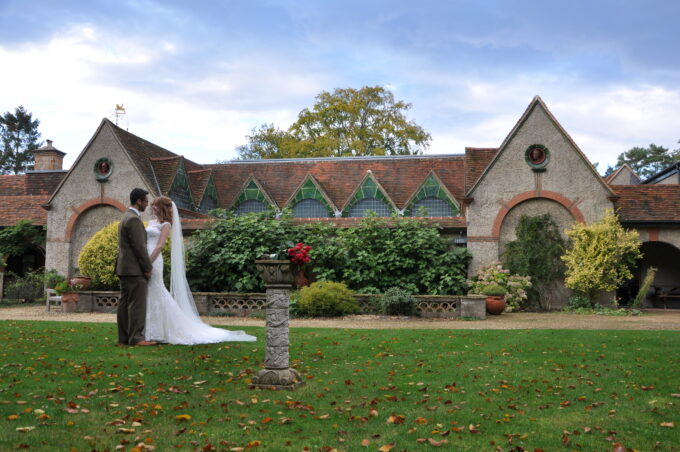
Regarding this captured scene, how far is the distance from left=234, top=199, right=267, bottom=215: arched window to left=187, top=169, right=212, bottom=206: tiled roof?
1802 mm

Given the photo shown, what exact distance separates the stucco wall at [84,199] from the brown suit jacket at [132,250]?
567 inches

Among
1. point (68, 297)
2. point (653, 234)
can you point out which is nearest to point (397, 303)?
point (68, 297)

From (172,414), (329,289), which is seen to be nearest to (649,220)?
(329,289)

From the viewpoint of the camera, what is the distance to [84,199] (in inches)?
922

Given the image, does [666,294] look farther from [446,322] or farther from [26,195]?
[26,195]

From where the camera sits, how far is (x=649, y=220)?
64.9 feet

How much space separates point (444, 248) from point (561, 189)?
4.79m

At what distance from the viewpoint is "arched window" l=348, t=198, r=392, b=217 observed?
25.5m

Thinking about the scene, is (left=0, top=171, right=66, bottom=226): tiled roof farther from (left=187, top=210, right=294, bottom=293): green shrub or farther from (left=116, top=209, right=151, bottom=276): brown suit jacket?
(left=116, top=209, right=151, bottom=276): brown suit jacket

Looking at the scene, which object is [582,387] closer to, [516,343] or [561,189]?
[516,343]

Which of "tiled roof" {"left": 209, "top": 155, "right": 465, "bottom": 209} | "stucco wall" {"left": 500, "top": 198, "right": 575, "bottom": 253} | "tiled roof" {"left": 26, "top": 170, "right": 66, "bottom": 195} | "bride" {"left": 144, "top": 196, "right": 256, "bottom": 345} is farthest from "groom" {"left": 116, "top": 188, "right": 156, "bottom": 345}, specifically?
"tiled roof" {"left": 26, "top": 170, "right": 66, "bottom": 195}

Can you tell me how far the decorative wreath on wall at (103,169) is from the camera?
2331cm

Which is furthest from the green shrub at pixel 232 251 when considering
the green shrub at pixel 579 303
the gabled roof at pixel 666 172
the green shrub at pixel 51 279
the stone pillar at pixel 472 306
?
the gabled roof at pixel 666 172

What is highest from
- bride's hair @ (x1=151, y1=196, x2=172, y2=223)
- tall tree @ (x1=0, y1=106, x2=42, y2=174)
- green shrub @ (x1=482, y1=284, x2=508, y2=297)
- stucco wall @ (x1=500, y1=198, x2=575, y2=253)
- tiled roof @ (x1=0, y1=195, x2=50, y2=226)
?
tall tree @ (x1=0, y1=106, x2=42, y2=174)
